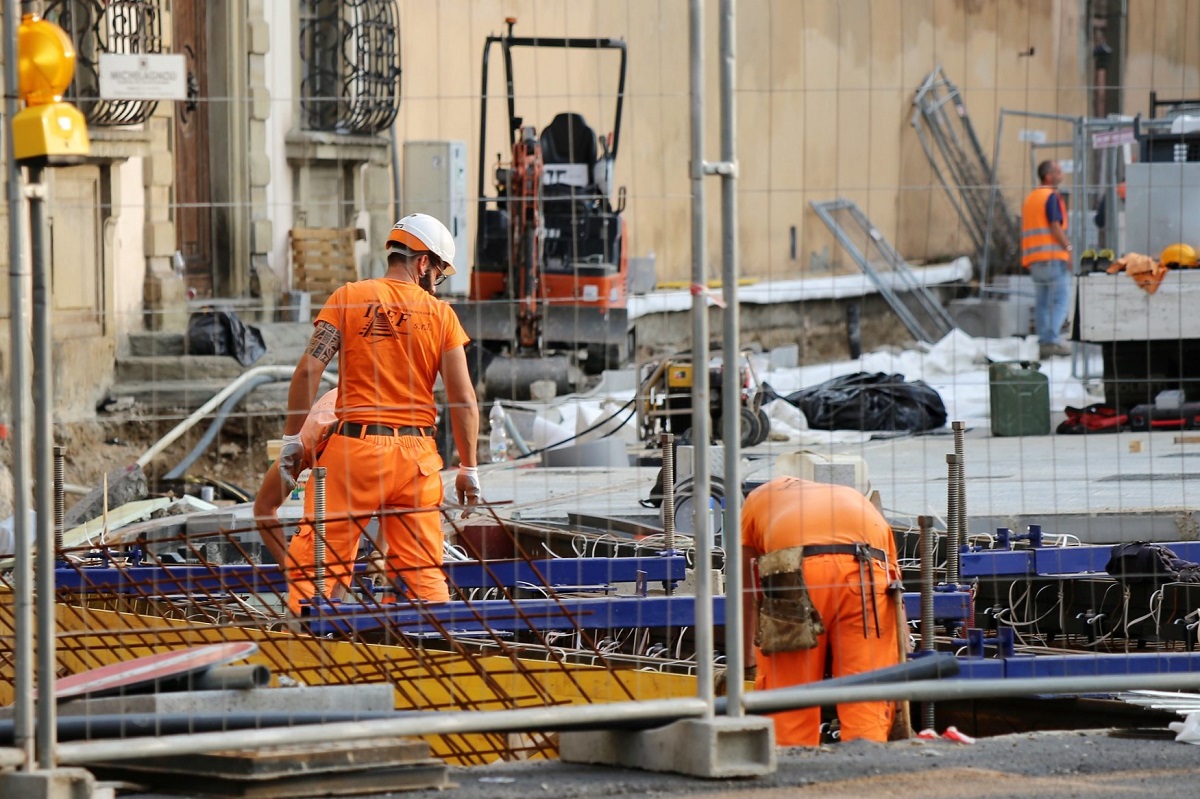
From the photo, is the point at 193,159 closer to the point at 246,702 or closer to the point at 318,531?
the point at 318,531

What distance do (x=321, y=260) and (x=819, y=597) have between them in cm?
1346

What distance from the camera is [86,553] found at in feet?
28.2

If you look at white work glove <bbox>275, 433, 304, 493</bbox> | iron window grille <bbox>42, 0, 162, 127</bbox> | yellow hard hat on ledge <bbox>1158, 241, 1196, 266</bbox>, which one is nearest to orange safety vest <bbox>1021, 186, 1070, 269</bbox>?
yellow hard hat on ledge <bbox>1158, 241, 1196, 266</bbox>

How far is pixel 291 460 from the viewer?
24.1 ft

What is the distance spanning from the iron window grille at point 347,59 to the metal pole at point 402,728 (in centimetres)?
1509

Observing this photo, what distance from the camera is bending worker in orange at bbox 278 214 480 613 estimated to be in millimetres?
7117

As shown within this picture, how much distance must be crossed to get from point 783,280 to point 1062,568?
62.8 feet

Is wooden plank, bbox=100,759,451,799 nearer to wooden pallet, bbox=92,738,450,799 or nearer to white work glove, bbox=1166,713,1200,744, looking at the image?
wooden pallet, bbox=92,738,450,799

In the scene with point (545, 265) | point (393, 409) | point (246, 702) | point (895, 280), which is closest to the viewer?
point (246, 702)

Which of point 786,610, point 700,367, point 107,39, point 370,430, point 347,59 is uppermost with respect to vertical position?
point 347,59

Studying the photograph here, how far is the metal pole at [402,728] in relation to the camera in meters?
4.30

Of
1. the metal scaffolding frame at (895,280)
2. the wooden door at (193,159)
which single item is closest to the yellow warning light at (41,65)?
the wooden door at (193,159)

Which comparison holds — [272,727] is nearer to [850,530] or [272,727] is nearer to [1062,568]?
[850,530]

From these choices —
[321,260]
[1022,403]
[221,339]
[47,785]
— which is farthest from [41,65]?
[321,260]
